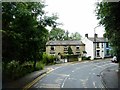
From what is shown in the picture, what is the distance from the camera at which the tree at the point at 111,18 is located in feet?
78.6

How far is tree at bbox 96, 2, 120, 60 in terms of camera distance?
23972 mm

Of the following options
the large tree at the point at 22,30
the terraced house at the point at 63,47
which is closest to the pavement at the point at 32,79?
the large tree at the point at 22,30

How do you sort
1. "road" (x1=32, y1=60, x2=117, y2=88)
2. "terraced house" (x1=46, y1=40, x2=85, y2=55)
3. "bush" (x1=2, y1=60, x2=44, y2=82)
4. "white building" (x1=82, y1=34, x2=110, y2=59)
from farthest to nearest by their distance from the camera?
"white building" (x1=82, y1=34, x2=110, y2=59)
"terraced house" (x1=46, y1=40, x2=85, y2=55)
"bush" (x1=2, y1=60, x2=44, y2=82)
"road" (x1=32, y1=60, x2=117, y2=88)

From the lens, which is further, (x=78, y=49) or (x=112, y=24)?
(x=78, y=49)

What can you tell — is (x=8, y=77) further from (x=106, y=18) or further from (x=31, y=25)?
(x=106, y=18)

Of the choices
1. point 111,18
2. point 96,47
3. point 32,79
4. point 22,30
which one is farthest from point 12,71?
point 96,47

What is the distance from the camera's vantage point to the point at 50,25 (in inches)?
1340

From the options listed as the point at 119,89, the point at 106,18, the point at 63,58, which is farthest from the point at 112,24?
the point at 63,58

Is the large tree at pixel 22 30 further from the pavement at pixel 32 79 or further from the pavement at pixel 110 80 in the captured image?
the pavement at pixel 110 80

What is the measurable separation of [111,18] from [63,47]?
5460cm

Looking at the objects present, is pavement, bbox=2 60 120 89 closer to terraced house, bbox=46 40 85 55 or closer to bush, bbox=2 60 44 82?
bush, bbox=2 60 44 82

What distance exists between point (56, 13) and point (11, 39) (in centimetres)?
1207

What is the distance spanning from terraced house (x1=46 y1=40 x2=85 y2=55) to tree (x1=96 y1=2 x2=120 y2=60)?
47536mm

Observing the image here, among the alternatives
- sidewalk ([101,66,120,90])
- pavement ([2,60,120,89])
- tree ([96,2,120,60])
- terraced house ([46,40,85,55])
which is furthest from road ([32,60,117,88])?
terraced house ([46,40,85,55])
